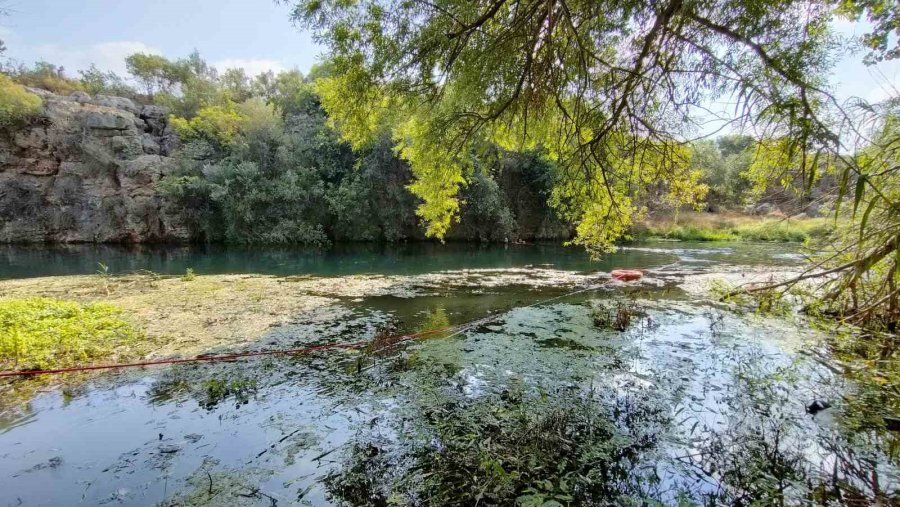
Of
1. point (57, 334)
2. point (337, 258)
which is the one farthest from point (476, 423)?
point (337, 258)

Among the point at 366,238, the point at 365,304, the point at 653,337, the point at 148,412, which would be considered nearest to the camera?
the point at 148,412

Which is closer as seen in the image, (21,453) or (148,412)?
(21,453)

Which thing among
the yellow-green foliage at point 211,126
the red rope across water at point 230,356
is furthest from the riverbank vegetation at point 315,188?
the red rope across water at point 230,356

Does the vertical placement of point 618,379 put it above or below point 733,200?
below

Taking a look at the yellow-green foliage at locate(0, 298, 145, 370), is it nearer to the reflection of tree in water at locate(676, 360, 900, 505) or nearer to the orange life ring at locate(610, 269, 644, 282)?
the reflection of tree in water at locate(676, 360, 900, 505)

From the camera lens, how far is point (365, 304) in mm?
10211

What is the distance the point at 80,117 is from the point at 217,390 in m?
31.2

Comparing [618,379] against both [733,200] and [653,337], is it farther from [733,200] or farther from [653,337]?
[733,200]

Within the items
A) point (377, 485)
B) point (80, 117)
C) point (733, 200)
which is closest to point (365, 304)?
point (377, 485)

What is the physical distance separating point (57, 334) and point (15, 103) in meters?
28.6

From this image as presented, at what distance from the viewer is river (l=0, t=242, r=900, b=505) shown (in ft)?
10.7

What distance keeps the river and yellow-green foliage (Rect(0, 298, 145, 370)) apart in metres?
0.75

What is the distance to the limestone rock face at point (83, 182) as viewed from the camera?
25828 mm

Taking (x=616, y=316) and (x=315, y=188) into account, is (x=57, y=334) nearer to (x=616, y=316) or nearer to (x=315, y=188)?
(x=616, y=316)
